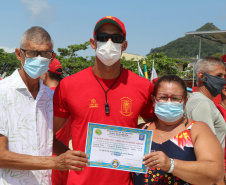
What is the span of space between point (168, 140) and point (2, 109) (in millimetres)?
1414

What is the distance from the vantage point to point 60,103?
2.65 metres

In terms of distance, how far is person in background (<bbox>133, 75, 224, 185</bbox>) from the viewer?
2111 mm

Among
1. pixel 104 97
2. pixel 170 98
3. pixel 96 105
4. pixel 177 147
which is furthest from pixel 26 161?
pixel 170 98

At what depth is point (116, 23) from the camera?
2.60 meters

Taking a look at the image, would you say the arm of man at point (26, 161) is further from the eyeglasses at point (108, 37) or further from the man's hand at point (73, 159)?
the eyeglasses at point (108, 37)

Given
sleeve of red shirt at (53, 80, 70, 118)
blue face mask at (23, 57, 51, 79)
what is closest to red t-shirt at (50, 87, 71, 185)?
sleeve of red shirt at (53, 80, 70, 118)

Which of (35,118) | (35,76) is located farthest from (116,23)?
(35,118)

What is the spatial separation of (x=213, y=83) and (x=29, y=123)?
240 centimetres

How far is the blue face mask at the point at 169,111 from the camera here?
2.47m

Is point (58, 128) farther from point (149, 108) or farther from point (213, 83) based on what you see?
point (213, 83)

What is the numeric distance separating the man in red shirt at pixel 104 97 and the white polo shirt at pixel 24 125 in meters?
0.19

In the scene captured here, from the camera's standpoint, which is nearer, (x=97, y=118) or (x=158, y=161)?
(x=158, y=161)

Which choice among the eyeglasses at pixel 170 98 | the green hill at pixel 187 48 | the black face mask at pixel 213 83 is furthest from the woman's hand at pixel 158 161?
the green hill at pixel 187 48

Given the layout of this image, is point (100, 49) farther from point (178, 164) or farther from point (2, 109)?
point (178, 164)
